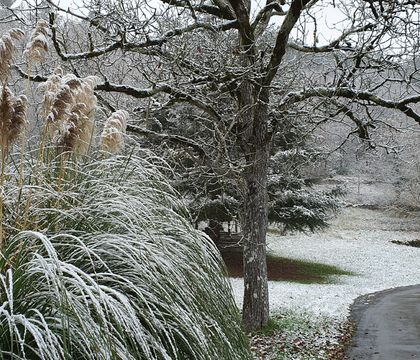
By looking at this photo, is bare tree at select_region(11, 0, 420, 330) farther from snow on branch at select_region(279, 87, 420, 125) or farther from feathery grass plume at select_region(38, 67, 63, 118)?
feathery grass plume at select_region(38, 67, 63, 118)

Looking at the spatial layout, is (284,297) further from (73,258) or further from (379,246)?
(379,246)

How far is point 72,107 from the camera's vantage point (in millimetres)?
3230

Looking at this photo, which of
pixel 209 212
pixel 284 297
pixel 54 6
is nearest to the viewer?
pixel 54 6

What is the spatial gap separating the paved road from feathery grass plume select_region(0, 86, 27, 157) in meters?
6.63

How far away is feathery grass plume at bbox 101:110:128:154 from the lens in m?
3.57

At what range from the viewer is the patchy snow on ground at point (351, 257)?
13.7 metres

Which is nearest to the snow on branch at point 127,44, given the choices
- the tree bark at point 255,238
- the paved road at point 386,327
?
the tree bark at point 255,238

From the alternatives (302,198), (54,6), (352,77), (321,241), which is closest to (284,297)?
(302,198)

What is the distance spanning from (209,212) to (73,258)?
601 inches

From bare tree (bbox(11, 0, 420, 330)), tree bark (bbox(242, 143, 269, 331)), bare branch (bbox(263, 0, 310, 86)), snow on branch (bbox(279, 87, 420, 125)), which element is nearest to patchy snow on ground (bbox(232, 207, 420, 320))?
tree bark (bbox(242, 143, 269, 331))

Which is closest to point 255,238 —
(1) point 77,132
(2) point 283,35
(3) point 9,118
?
(2) point 283,35

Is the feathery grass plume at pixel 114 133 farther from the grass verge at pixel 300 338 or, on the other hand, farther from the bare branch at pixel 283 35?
the grass verge at pixel 300 338

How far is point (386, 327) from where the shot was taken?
1052 centimetres

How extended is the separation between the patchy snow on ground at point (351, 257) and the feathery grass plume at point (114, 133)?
28.5 ft
